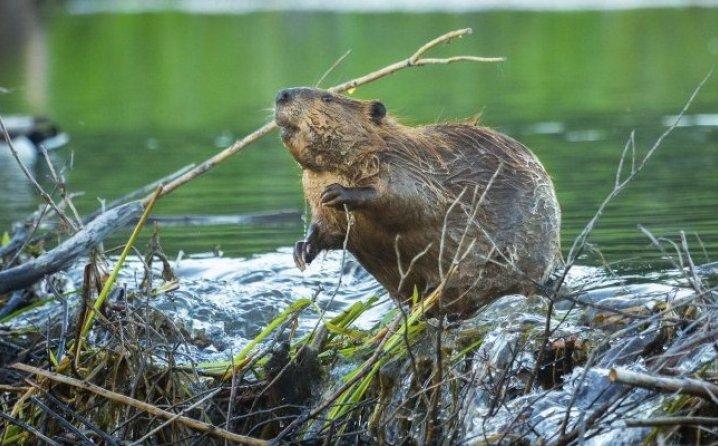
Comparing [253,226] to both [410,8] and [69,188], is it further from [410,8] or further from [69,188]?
[410,8]

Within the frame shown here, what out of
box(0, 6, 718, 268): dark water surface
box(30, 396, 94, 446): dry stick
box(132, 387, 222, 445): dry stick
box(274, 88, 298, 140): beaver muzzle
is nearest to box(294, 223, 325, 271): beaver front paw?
box(274, 88, 298, 140): beaver muzzle

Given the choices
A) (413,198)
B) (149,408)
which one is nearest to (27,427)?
(149,408)

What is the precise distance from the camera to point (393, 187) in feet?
14.0

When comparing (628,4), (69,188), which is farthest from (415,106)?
(628,4)

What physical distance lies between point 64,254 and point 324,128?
35.2 inches

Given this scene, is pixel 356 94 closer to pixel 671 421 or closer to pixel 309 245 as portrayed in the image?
pixel 309 245

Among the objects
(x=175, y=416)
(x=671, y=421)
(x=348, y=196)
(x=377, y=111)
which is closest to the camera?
(x=671, y=421)

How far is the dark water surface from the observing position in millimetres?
8172

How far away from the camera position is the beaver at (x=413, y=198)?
14.0 feet

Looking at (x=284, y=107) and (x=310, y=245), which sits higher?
(x=284, y=107)

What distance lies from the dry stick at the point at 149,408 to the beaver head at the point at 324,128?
919mm

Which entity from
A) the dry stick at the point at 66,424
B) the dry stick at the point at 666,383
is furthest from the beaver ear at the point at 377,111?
the dry stick at the point at 666,383

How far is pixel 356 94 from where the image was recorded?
1634 cm

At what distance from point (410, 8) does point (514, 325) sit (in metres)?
29.7
